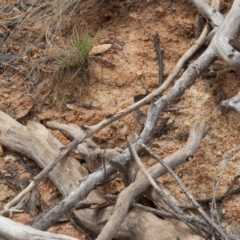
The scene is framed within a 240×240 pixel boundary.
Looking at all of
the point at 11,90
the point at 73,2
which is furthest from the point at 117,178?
the point at 73,2

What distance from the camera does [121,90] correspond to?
319 centimetres

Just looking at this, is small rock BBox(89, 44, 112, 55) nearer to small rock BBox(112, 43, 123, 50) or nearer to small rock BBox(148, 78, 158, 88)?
small rock BBox(112, 43, 123, 50)

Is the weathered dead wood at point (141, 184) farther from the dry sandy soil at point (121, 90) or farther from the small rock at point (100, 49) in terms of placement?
the small rock at point (100, 49)

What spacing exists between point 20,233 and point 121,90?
1.29 meters

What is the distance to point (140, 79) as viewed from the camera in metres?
3.20

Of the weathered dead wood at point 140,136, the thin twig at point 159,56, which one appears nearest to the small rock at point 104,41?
the thin twig at point 159,56

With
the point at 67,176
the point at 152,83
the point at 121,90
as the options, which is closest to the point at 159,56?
the point at 152,83

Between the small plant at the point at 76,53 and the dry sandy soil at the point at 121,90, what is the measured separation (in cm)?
8

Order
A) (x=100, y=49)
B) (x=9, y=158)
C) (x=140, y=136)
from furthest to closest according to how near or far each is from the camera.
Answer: (x=100, y=49) < (x=9, y=158) < (x=140, y=136)

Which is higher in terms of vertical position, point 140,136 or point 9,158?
point 140,136

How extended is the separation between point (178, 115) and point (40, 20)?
1.12m

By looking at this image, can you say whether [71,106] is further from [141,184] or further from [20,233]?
[20,233]

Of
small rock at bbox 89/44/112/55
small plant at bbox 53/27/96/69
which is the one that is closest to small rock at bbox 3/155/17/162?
small plant at bbox 53/27/96/69

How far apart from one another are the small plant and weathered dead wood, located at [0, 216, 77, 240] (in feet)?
4.03
